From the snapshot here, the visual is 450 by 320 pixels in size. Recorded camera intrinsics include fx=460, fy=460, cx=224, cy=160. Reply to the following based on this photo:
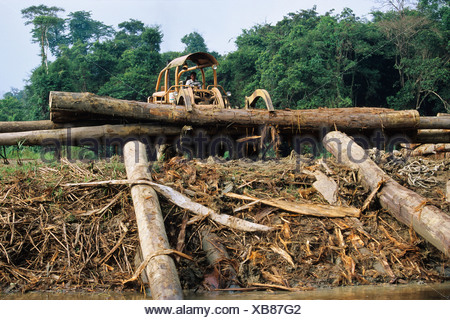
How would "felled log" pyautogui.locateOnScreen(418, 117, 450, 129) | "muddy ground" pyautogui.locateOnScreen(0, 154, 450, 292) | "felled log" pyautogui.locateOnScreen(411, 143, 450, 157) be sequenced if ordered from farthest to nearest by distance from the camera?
Answer: 1. "felled log" pyautogui.locateOnScreen(411, 143, 450, 157)
2. "felled log" pyautogui.locateOnScreen(418, 117, 450, 129)
3. "muddy ground" pyautogui.locateOnScreen(0, 154, 450, 292)

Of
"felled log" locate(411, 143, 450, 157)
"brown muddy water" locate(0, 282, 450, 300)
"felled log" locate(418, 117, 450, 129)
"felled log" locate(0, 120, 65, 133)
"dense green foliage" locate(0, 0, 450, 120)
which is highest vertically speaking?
"dense green foliage" locate(0, 0, 450, 120)

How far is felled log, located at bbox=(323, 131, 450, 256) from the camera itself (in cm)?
476

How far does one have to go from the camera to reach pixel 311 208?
18.5ft

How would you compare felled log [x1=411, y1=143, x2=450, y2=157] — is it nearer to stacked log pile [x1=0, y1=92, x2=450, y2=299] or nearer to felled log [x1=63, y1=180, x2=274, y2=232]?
stacked log pile [x1=0, y1=92, x2=450, y2=299]

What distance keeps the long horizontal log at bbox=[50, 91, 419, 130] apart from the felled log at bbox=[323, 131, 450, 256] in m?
1.75

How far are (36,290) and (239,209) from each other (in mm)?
2390

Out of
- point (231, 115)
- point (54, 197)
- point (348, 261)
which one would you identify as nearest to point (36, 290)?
point (54, 197)

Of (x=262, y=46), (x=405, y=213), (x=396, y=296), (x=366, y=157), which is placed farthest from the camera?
(x=262, y=46)

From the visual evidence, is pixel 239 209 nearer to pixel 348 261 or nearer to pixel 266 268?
pixel 266 268

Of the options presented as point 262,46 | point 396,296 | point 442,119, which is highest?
point 262,46

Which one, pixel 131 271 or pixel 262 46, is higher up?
pixel 262 46

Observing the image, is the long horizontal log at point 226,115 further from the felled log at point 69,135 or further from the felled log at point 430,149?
the felled log at point 430,149

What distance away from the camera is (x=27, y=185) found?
18.6 ft

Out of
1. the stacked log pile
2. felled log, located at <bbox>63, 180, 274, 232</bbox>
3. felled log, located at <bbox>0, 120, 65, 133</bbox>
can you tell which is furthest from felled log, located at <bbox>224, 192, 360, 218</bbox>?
felled log, located at <bbox>0, 120, 65, 133</bbox>
